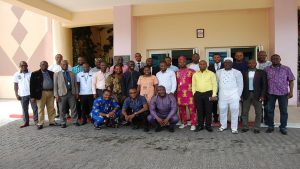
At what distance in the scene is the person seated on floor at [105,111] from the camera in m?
7.64

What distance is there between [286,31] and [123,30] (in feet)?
18.1

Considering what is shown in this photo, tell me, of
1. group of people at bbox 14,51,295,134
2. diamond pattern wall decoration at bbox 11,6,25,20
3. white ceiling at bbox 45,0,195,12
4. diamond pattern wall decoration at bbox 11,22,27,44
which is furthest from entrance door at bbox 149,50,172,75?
diamond pattern wall decoration at bbox 11,6,25,20

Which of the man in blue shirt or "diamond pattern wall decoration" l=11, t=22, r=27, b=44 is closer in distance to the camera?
the man in blue shirt

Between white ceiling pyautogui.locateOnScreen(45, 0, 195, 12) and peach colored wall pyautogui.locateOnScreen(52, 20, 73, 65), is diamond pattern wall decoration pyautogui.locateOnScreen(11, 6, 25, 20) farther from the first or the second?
white ceiling pyautogui.locateOnScreen(45, 0, 195, 12)

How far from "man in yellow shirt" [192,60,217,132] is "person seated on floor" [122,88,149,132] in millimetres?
1236

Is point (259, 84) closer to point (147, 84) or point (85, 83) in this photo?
point (147, 84)

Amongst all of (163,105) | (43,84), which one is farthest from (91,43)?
(163,105)

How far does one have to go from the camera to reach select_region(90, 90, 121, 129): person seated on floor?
7.64 metres

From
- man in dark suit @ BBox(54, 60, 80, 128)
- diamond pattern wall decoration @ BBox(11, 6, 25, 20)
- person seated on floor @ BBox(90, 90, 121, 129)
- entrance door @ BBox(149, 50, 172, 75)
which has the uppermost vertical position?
diamond pattern wall decoration @ BBox(11, 6, 25, 20)

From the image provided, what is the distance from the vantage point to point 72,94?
26.5ft

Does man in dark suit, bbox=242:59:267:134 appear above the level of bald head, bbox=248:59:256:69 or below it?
below

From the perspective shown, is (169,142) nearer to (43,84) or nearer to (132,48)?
(43,84)

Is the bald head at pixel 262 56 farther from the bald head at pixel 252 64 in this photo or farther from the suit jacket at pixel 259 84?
the suit jacket at pixel 259 84

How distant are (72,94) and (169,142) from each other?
3.12m
